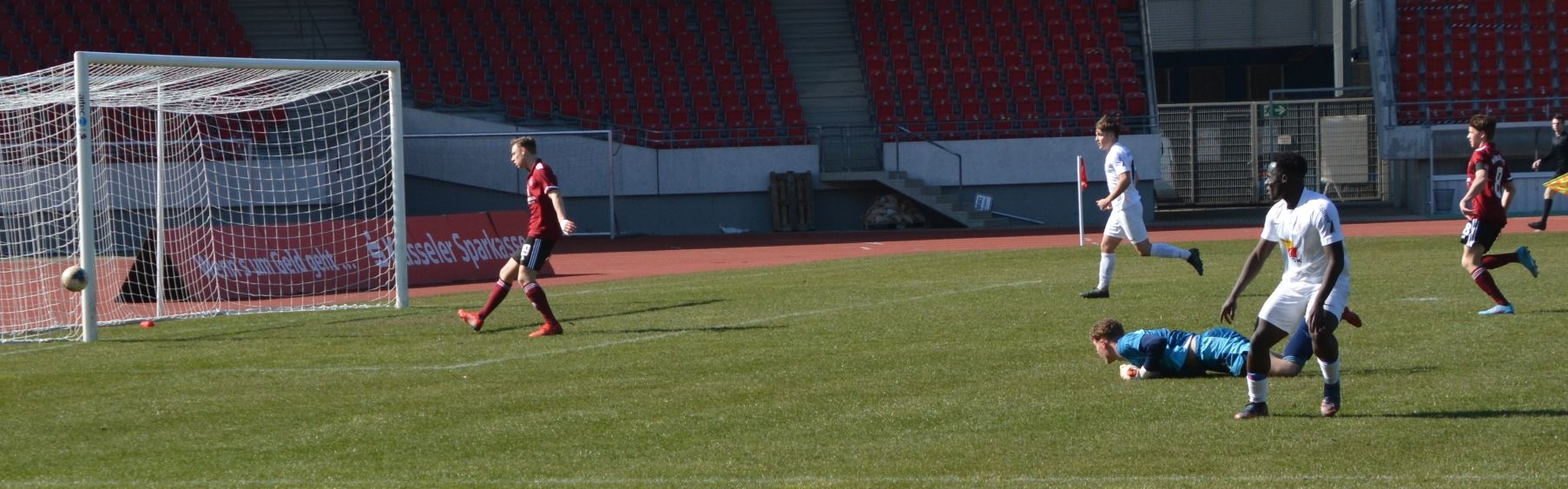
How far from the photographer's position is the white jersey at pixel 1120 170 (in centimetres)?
1560

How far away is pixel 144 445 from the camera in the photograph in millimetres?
7934

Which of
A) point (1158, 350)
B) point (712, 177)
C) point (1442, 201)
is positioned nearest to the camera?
point (1158, 350)

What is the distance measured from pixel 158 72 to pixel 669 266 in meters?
10.4

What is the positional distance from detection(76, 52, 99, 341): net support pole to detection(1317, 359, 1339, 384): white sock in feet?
34.8

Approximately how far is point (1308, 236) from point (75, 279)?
1055 centimetres

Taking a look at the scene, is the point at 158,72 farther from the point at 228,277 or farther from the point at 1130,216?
the point at 1130,216

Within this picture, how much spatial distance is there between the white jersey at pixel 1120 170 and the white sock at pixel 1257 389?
7.85m

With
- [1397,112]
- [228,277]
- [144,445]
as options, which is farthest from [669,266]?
[1397,112]

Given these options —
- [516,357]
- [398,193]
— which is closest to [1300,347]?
[516,357]

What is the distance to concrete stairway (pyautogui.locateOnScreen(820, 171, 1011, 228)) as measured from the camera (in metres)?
33.6

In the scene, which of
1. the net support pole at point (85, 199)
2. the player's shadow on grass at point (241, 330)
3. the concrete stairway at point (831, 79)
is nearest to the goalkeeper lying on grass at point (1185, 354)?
the player's shadow on grass at point (241, 330)

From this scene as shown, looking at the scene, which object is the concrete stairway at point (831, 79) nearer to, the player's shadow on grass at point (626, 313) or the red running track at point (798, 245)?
the red running track at point (798, 245)

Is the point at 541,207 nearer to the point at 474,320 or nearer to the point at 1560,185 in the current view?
the point at 474,320

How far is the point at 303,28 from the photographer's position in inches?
1484
